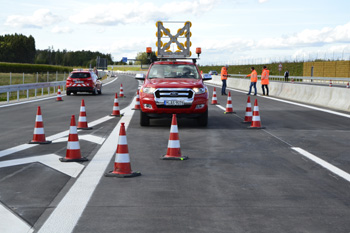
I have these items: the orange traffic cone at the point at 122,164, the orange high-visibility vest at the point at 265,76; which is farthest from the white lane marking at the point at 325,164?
the orange high-visibility vest at the point at 265,76

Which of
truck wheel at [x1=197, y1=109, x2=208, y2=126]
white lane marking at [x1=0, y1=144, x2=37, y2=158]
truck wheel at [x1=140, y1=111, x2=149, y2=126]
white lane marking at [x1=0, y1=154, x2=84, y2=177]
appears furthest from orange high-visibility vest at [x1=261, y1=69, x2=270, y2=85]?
white lane marking at [x1=0, y1=154, x2=84, y2=177]

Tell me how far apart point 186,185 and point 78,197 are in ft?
4.78

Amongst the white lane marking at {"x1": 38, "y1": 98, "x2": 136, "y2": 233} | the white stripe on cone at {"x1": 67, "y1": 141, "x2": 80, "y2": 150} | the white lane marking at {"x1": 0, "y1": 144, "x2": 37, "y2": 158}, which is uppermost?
the white stripe on cone at {"x1": 67, "y1": 141, "x2": 80, "y2": 150}

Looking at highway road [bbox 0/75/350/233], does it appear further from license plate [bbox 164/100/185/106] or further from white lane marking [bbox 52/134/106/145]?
license plate [bbox 164/100/185/106]

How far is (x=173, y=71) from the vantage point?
48.9 feet

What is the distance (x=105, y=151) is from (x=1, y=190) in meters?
3.26

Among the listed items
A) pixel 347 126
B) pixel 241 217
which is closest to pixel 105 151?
pixel 241 217

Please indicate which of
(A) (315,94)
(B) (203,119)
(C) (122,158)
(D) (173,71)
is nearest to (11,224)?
(C) (122,158)

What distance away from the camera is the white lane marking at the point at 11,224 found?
4.83 m

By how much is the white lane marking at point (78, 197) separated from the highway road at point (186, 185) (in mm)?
10

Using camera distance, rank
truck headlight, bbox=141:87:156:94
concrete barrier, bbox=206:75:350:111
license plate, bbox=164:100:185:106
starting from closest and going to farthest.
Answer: license plate, bbox=164:100:185:106 → truck headlight, bbox=141:87:156:94 → concrete barrier, bbox=206:75:350:111

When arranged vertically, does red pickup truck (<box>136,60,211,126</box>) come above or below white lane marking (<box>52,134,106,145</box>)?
above

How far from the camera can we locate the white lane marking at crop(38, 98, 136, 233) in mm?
4969

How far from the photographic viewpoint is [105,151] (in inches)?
380
